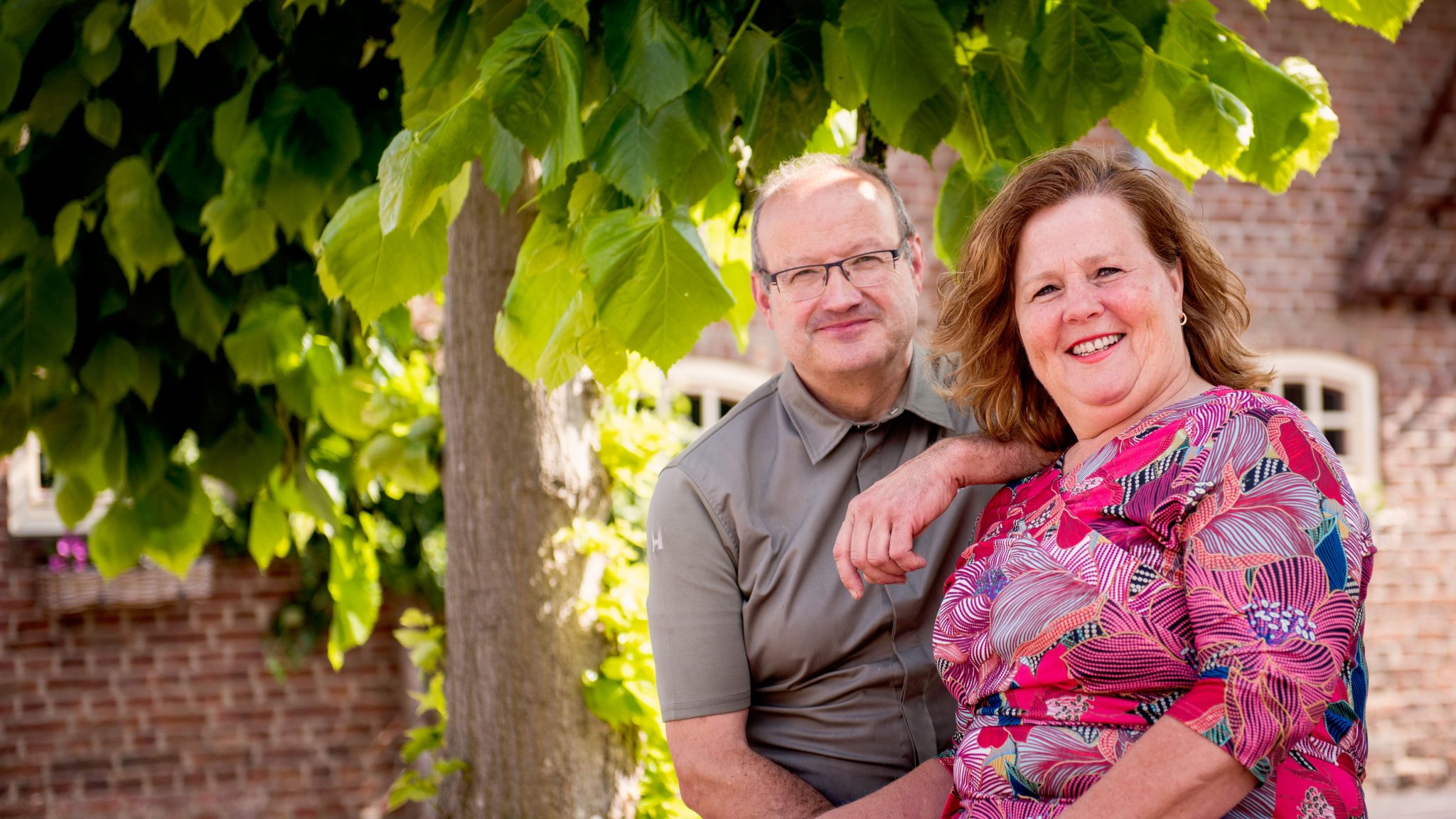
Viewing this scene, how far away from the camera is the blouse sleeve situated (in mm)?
1235

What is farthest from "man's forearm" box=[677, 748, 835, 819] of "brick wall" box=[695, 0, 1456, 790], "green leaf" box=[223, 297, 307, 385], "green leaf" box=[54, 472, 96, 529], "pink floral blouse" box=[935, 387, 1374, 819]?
"brick wall" box=[695, 0, 1456, 790]

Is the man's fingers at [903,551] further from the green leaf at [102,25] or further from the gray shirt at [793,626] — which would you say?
the green leaf at [102,25]

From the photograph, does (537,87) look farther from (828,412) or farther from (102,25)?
(102,25)

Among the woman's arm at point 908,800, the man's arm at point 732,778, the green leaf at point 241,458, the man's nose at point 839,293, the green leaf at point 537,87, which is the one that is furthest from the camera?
the green leaf at point 241,458

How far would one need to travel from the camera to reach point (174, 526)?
2.93m

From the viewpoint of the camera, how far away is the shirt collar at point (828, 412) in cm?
211

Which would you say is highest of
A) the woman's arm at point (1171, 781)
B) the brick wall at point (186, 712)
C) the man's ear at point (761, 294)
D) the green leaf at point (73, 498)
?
the man's ear at point (761, 294)

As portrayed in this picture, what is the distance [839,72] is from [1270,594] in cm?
87

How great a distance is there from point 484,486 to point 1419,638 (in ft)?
20.3

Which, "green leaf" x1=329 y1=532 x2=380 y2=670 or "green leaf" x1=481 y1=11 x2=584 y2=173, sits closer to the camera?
"green leaf" x1=481 y1=11 x2=584 y2=173

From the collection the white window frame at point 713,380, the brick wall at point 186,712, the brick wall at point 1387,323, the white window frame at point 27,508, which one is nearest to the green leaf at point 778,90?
the white window frame at point 713,380

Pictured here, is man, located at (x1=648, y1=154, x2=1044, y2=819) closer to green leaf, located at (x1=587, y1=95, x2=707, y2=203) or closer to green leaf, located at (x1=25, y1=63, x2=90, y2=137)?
green leaf, located at (x1=587, y1=95, x2=707, y2=203)

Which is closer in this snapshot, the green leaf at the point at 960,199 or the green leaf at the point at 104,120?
the green leaf at the point at 960,199

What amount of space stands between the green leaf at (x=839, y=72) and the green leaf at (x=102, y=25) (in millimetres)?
1313
